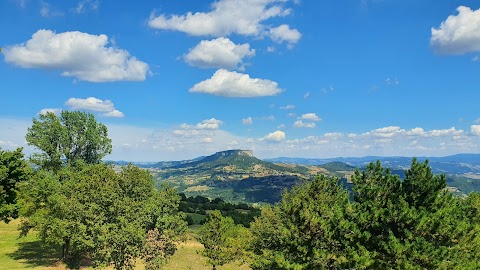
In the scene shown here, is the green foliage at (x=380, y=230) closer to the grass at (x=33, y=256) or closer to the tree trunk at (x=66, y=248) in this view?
the grass at (x=33, y=256)

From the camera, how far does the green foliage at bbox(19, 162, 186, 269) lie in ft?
123

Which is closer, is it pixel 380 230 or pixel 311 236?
pixel 380 230

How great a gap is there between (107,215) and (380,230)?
92.7ft

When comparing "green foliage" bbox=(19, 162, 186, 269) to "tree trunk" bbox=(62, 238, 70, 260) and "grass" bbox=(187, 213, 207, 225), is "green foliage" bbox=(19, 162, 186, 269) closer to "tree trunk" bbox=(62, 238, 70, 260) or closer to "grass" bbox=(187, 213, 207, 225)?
"tree trunk" bbox=(62, 238, 70, 260)

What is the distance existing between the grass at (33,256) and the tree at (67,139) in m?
14.5

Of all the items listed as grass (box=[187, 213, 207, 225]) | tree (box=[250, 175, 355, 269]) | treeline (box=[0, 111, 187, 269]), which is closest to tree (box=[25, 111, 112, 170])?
treeline (box=[0, 111, 187, 269])

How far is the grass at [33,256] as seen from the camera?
49875 mm

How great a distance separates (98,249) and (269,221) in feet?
64.9

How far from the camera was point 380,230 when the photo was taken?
31078 mm

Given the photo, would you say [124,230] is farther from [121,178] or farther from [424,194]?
[424,194]

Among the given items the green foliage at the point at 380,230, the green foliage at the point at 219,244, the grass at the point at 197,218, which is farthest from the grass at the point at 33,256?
the grass at the point at 197,218

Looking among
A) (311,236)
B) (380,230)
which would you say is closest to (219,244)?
(311,236)

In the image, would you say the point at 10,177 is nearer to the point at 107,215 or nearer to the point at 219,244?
the point at 107,215

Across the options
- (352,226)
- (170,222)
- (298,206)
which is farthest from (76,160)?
(352,226)
